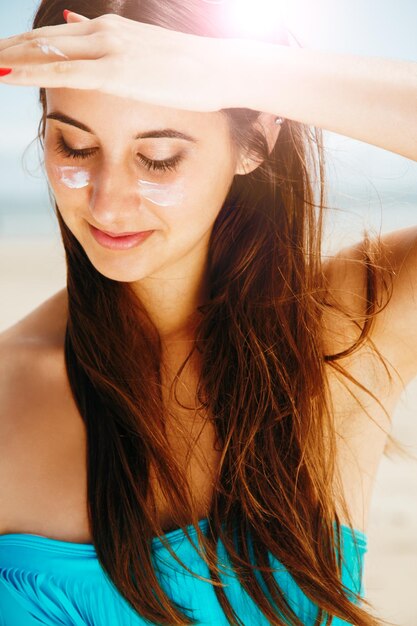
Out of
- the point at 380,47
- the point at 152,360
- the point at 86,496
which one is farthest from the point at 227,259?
the point at 380,47

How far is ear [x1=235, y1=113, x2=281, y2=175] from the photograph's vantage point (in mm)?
1391

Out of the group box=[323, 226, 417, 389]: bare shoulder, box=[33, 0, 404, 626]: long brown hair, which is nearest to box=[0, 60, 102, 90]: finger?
box=[33, 0, 404, 626]: long brown hair

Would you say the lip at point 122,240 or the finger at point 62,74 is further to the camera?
the lip at point 122,240

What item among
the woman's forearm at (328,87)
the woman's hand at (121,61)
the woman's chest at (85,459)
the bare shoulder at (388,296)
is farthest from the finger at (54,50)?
the woman's chest at (85,459)

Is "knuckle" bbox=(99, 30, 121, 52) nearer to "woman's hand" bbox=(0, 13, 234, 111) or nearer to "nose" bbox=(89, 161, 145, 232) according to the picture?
"woman's hand" bbox=(0, 13, 234, 111)

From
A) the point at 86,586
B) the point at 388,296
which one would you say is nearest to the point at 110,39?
the point at 388,296

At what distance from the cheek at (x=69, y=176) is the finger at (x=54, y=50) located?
30 cm

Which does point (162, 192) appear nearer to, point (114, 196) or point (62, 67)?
point (114, 196)

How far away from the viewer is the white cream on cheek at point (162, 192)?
4.01 ft

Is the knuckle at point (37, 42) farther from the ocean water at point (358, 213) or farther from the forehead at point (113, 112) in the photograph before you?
the ocean water at point (358, 213)

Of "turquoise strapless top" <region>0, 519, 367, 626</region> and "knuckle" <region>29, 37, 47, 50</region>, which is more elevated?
"knuckle" <region>29, 37, 47, 50</region>

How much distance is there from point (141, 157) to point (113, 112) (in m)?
0.09

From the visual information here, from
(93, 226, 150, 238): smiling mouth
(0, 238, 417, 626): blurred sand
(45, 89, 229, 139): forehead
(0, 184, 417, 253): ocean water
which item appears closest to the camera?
(45, 89, 229, 139): forehead

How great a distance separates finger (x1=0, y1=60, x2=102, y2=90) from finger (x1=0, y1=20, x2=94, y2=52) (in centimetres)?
5
